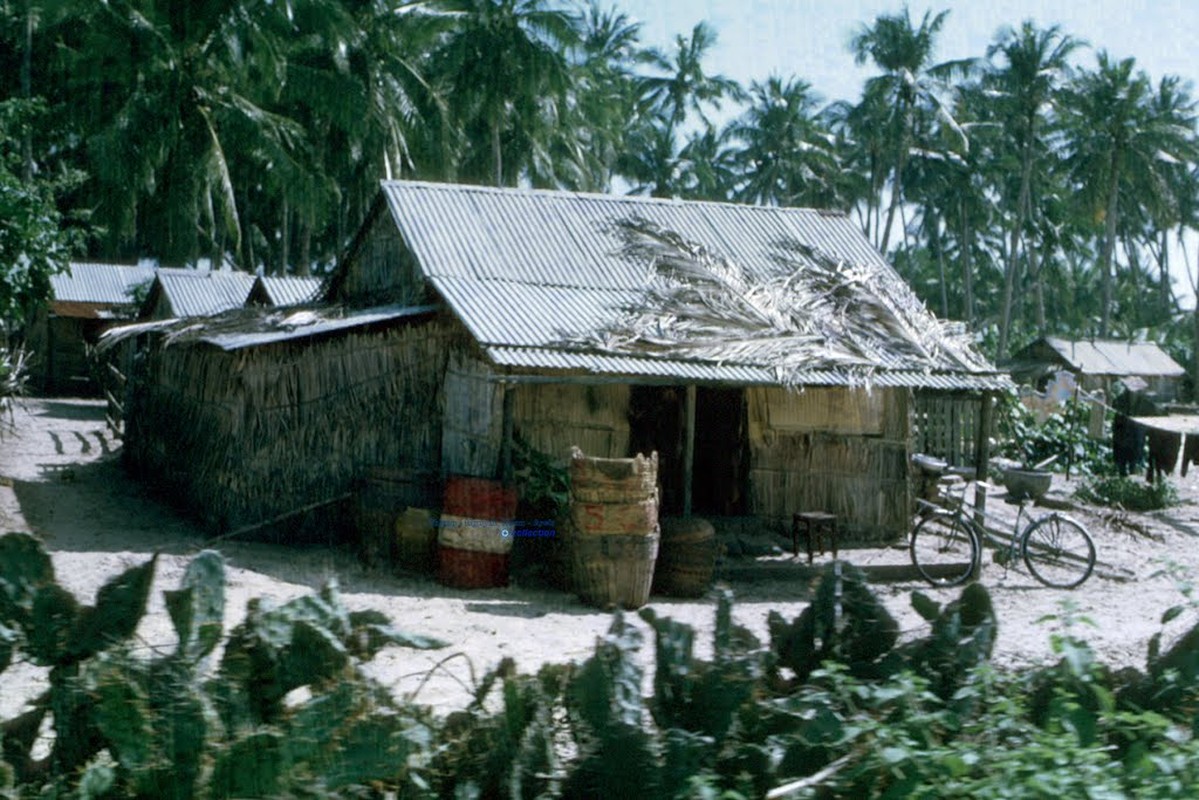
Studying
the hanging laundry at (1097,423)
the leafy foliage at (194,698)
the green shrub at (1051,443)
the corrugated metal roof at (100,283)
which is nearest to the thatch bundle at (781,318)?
the leafy foliage at (194,698)

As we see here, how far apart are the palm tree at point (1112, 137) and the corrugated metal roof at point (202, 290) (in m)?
32.1

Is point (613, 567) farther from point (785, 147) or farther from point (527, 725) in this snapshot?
point (785, 147)

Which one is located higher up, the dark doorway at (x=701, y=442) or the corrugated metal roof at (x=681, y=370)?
the corrugated metal roof at (x=681, y=370)

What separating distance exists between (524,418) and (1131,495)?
431 inches

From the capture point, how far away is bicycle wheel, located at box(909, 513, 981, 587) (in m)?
11.9

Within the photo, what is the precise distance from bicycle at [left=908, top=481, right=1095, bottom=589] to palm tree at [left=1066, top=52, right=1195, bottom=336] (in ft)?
122

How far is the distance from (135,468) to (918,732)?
14392 millimetres

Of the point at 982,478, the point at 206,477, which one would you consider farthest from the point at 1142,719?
the point at 206,477

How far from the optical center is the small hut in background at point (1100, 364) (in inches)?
1497

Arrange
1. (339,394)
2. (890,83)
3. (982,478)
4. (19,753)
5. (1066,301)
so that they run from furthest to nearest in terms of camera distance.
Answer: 1. (1066,301)
2. (890,83)
3. (982,478)
4. (339,394)
5. (19,753)

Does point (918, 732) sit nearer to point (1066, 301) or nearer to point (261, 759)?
point (261, 759)

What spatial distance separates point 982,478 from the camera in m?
12.9

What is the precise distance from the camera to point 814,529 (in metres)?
12.4

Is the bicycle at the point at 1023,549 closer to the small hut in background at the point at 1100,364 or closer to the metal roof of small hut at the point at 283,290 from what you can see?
the metal roof of small hut at the point at 283,290
